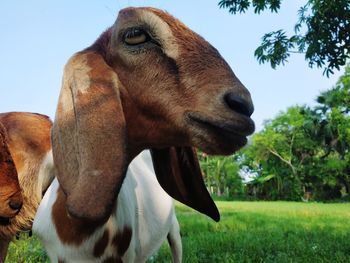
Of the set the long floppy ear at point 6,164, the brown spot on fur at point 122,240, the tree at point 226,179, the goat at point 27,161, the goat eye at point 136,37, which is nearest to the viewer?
the goat eye at point 136,37

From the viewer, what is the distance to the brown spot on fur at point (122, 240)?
217 cm

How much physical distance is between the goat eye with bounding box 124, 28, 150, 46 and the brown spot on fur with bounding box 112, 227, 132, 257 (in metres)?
0.92

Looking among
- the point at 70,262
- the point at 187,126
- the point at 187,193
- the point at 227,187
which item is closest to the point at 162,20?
the point at 187,126

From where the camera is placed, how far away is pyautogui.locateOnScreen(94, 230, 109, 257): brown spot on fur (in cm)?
209

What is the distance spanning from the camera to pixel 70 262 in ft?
6.77

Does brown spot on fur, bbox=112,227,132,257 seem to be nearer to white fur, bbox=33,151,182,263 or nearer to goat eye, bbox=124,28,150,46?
white fur, bbox=33,151,182,263

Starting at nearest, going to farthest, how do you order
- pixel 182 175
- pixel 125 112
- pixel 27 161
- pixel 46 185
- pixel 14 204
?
pixel 125 112 < pixel 182 175 < pixel 14 204 < pixel 46 185 < pixel 27 161

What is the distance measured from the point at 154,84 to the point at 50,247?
951mm

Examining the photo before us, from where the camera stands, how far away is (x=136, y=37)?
202 cm

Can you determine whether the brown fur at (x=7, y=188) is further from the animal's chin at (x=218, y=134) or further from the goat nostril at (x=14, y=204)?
the animal's chin at (x=218, y=134)

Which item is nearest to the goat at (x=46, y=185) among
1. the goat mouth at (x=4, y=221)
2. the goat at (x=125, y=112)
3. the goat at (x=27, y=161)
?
the goat at (x=27, y=161)

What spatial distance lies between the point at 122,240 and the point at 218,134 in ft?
2.52

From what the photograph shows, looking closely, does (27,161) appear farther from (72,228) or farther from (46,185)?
(72,228)

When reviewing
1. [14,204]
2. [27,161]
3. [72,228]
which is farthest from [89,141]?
[27,161]
